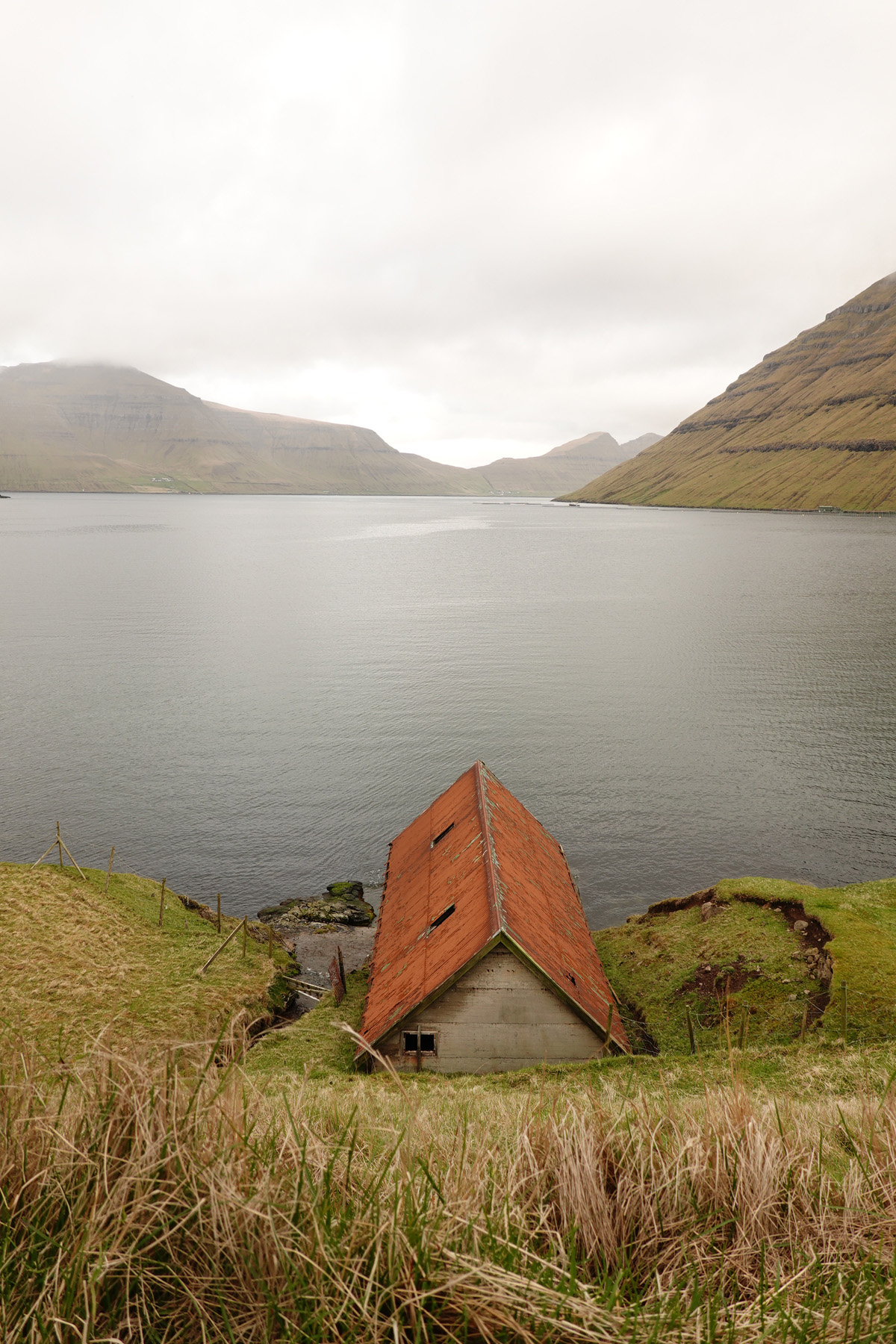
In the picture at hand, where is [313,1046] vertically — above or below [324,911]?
above

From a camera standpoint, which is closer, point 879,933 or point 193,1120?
point 193,1120

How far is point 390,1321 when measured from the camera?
13.5ft

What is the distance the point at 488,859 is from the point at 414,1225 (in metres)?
22.7

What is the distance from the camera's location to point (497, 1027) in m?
22.9

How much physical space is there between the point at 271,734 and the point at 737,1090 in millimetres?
64325

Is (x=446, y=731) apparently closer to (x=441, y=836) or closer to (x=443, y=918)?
(x=441, y=836)

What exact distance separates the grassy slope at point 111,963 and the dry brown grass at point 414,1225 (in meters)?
17.4

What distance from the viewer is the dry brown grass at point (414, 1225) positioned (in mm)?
4332

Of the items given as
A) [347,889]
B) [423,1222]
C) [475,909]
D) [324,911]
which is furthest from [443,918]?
[423,1222]

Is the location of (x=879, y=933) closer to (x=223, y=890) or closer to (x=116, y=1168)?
(x=116, y=1168)

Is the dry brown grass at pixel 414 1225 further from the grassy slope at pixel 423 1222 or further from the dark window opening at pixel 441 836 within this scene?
the dark window opening at pixel 441 836

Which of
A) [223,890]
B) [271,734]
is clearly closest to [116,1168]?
[223,890]

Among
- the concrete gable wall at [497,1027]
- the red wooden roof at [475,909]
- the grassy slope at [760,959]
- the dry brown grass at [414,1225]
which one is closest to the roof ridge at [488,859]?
the red wooden roof at [475,909]

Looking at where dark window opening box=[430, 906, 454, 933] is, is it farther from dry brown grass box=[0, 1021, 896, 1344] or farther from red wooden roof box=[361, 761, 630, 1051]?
dry brown grass box=[0, 1021, 896, 1344]
